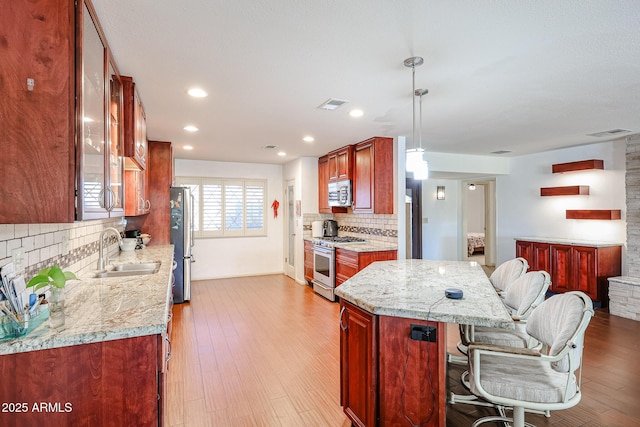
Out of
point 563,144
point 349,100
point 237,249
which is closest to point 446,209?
point 563,144

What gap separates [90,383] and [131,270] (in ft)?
6.44

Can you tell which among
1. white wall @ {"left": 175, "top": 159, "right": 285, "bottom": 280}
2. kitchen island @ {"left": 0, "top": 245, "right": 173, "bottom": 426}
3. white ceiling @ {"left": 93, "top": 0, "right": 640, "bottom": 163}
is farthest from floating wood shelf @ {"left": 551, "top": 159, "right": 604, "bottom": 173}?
kitchen island @ {"left": 0, "top": 245, "right": 173, "bottom": 426}

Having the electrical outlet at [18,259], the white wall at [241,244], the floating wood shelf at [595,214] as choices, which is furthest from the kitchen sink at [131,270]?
the floating wood shelf at [595,214]

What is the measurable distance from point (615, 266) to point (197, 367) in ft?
18.4

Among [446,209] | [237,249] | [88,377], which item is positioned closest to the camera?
[88,377]

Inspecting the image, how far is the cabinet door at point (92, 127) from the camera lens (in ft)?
4.68

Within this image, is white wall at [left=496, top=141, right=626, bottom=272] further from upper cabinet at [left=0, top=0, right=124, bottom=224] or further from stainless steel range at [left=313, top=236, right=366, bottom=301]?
upper cabinet at [left=0, top=0, right=124, bottom=224]

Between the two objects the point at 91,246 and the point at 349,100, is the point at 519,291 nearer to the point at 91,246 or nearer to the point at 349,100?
the point at 349,100

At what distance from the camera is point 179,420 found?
2.25 m

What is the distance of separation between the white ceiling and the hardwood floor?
2340 millimetres

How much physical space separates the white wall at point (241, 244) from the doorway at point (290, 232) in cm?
23

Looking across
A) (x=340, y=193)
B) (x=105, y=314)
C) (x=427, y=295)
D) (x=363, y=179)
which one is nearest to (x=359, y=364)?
(x=427, y=295)

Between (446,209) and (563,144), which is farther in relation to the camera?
(446,209)

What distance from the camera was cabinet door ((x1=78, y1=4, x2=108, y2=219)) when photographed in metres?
1.43
